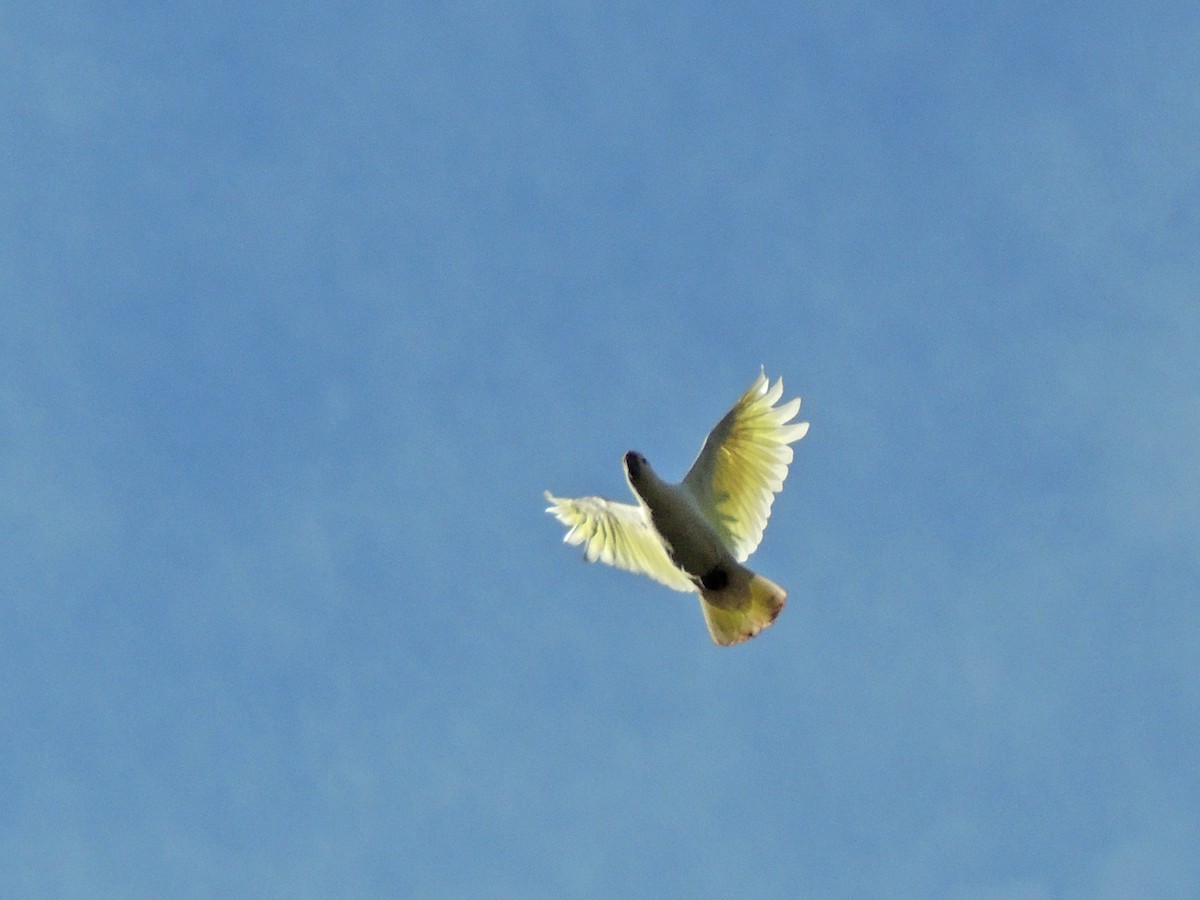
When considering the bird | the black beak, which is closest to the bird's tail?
the bird

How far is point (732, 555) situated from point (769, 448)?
1.43 m

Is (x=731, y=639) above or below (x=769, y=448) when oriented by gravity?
below

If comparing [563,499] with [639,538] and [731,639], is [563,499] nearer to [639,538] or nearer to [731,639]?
[639,538]

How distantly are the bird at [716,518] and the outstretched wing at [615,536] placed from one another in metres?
0.01

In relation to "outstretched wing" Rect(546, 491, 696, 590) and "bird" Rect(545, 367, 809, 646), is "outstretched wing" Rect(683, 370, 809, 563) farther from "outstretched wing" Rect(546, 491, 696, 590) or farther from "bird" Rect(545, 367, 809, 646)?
"outstretched wing" Rect(546, 491, 696, 590)

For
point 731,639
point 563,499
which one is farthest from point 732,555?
point 563,499

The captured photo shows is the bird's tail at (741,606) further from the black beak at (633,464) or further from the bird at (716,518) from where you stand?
the black beak at (633,464)

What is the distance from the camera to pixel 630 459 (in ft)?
66.6

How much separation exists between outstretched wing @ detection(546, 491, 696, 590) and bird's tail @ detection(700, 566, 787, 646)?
0.66 meters

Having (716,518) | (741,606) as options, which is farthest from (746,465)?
(741,606)

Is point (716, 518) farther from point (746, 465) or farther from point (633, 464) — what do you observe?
point (633, 464)

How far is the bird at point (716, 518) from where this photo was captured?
2067 cm

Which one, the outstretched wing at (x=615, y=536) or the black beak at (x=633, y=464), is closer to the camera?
the black beak at (x=633, y=464)

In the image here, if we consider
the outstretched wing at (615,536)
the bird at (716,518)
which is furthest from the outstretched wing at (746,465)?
the outstretched wing at (615,536)
